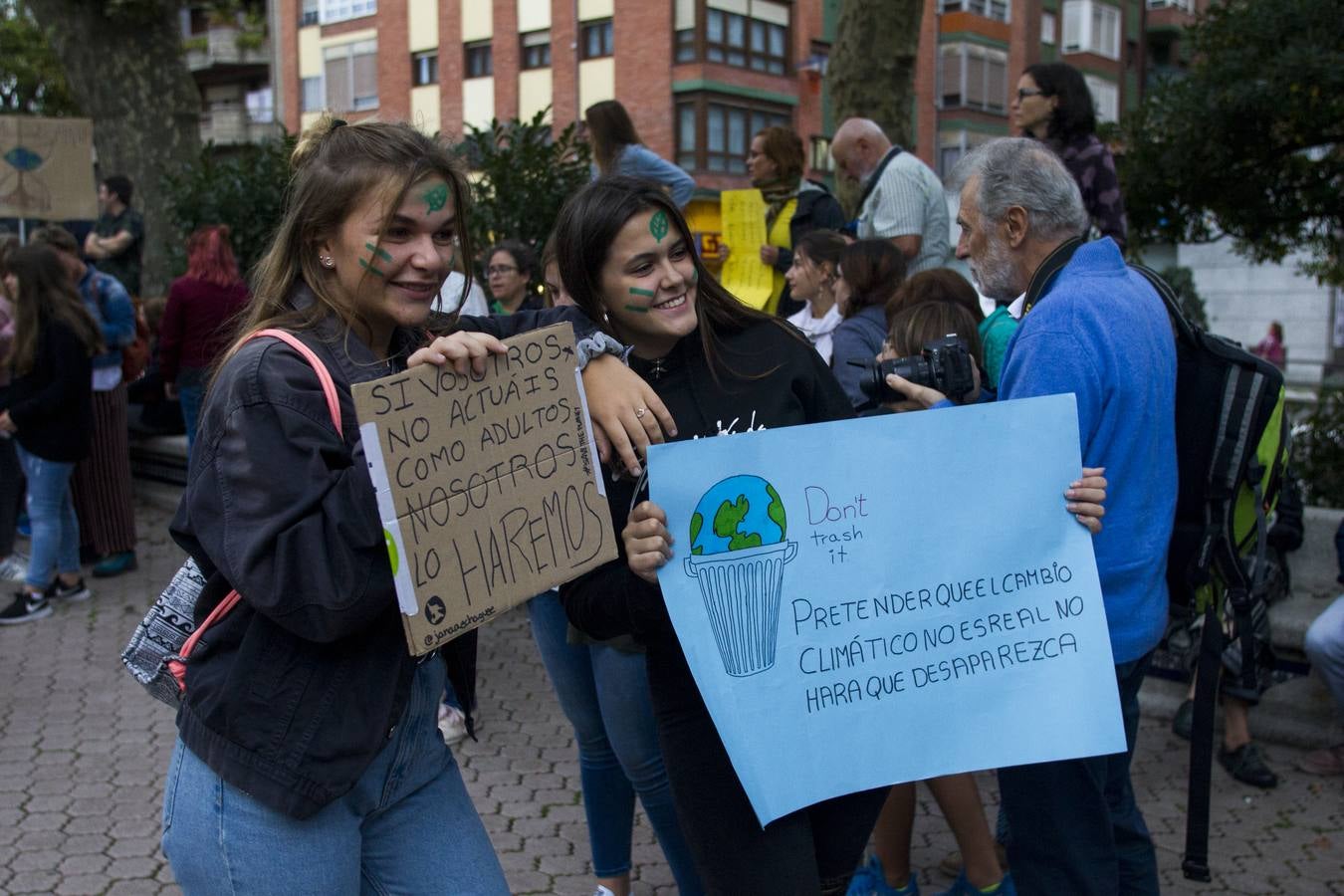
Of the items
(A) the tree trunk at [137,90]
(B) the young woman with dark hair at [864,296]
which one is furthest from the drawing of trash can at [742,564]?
(A) the tree trunk at [137,90]

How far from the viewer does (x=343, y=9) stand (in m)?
11.4

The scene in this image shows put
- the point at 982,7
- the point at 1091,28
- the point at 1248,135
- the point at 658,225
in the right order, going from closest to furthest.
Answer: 1. the point at 658,225
2. the point at 1248,135
3. the point at 982,7
4. the point at 1091,28

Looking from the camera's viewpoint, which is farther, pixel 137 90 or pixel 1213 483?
pixel 137 90

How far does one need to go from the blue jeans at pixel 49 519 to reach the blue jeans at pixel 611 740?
4674 millimetres

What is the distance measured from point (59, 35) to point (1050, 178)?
44.1 feet

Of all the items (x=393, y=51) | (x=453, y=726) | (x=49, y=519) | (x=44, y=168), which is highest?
(x=393, y=51)

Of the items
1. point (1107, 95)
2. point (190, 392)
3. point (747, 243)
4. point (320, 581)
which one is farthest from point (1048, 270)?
point (1107, 95)

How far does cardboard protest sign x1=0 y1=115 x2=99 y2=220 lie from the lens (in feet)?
33.1

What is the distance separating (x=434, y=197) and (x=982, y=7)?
35167 millimetres

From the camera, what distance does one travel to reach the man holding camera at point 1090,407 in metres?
2.65

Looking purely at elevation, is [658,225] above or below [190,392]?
above

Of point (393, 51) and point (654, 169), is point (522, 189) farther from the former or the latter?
point (393, 51)

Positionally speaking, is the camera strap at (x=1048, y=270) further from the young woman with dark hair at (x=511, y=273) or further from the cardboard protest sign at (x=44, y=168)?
the cardboard protest sign at (x=44, y=168)

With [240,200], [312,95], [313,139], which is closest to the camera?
[313,139]
